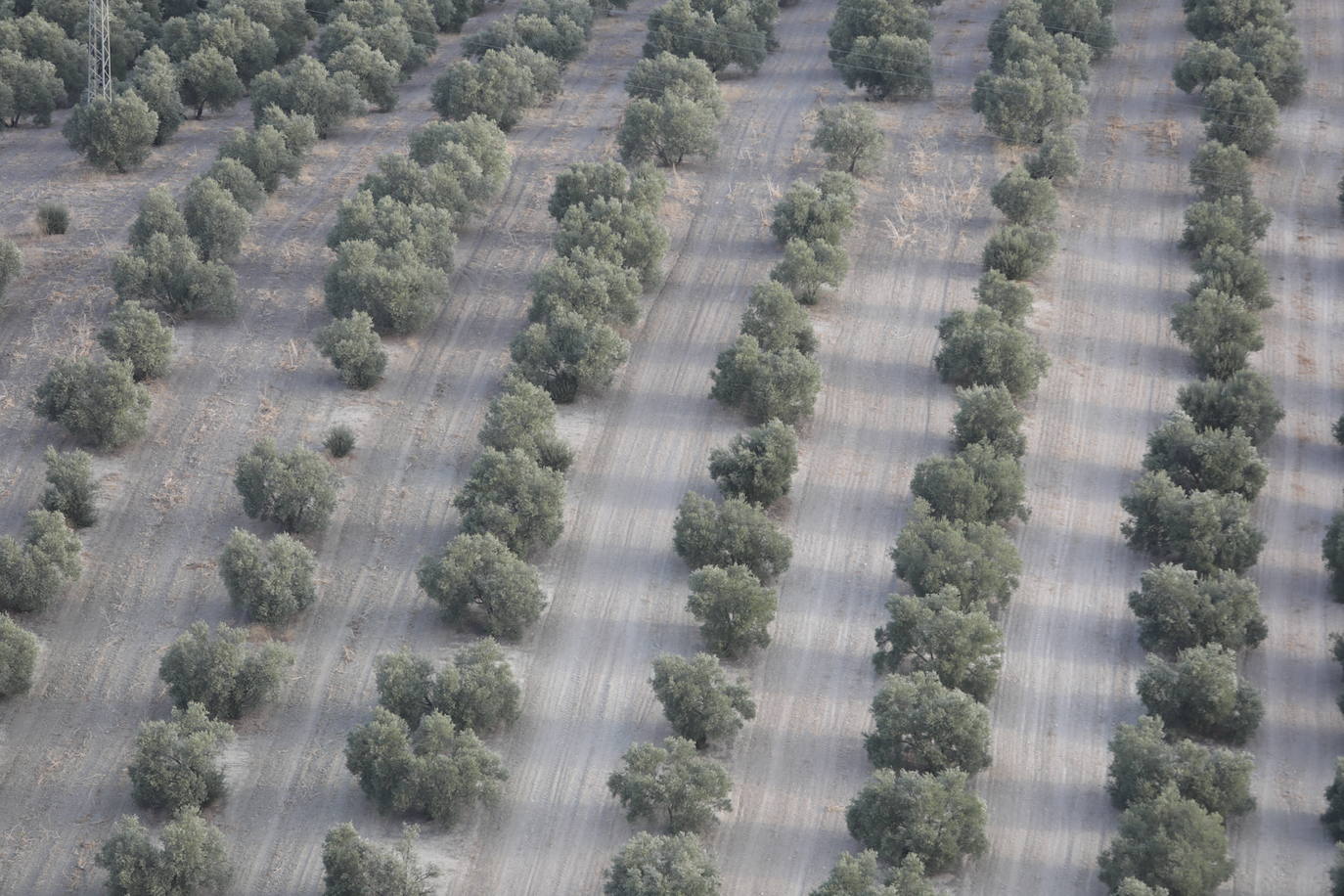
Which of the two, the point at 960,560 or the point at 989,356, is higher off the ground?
the point at 989,356

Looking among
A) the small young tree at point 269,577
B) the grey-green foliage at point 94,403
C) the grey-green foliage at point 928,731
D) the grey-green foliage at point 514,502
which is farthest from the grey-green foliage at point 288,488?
the grey-green foliage at point 928,731

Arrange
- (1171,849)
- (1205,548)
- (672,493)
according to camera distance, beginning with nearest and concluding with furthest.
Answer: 1. (1171,849)
2. (1205,548)
3. (672,493)

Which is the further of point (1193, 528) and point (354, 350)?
point (354, 350)

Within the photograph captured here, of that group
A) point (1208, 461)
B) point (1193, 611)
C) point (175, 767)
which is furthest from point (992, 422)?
point (175, 767)

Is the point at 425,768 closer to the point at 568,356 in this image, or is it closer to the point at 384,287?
the point at 568,356

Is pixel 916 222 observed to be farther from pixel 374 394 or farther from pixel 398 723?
pixel 398 723

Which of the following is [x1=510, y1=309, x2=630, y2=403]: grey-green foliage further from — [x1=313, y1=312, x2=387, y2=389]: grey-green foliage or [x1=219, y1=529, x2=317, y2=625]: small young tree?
[x1=219, y1=529, x2=317, y2=625]: small young tree

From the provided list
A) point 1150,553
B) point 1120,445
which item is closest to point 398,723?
point 1150,553

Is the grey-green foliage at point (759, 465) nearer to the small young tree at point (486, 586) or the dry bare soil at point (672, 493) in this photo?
the dry bare soil at point (672, 493)
